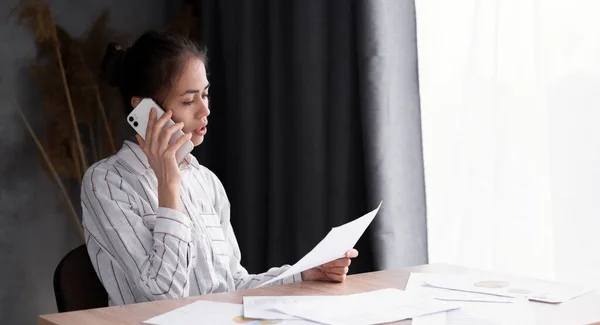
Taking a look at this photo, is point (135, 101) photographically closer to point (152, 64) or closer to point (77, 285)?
point (152, 64)

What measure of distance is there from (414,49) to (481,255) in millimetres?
644

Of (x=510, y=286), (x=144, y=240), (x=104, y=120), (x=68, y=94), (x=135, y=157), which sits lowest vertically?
(x=510, y=286)

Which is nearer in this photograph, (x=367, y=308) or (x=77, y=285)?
(x=367, y=308)

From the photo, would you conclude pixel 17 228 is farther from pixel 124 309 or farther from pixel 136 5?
pixel 124 309

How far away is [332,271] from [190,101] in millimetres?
541

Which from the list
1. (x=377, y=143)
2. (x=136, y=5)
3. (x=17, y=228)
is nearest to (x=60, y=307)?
(x=377, y=143)

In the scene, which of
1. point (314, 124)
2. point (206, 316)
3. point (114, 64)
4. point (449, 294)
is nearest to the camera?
point (206, 316)

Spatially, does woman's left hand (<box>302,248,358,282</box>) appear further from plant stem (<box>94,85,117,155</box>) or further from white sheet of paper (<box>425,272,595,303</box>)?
plant stem (<box>94,85,117,155</box>)

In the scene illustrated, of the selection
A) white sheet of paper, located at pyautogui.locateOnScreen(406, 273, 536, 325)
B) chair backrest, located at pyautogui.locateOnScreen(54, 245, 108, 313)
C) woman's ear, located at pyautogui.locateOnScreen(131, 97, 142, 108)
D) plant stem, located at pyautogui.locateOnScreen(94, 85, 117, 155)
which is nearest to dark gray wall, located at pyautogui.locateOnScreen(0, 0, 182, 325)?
plant stem, located at pyautogui.locateOnScreen(94, 85, 117, 155)

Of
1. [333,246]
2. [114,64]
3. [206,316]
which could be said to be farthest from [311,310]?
[114,64]

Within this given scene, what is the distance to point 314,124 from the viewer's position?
2586 millimetres

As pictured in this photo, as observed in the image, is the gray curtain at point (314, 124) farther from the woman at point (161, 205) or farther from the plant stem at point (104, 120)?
the woman at point (161, 205)

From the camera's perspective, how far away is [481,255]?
2109mm

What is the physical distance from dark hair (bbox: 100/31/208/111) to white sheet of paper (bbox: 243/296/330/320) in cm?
65
